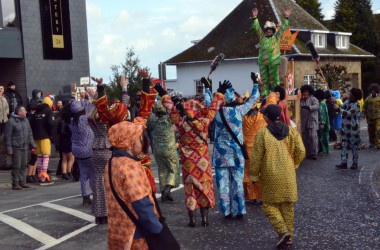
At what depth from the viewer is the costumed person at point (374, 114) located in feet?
54.8

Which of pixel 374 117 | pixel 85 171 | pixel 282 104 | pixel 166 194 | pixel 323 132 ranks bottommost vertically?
pixel 166 194

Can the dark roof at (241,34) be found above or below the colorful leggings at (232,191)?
above

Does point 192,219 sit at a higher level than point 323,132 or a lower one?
lower

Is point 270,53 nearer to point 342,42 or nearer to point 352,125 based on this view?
point 352,125

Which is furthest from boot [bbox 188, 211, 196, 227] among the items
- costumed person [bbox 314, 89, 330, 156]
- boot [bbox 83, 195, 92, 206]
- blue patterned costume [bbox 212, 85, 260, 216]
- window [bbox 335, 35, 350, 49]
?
window [bbox 335, 35, 350, 49]

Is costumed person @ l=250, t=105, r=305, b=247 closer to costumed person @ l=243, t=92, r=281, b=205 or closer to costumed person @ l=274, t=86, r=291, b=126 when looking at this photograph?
costumed person @ l=243, t=92, r=281, b=205

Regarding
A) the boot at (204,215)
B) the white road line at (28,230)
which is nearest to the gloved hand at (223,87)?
the boot at (204,215)

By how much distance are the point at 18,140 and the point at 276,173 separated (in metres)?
7.44

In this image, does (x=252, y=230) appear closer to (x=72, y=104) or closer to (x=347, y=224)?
(x=347, y=224)

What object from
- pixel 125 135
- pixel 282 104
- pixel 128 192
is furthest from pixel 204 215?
pixel 282 104

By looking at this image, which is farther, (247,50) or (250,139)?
(247,50)

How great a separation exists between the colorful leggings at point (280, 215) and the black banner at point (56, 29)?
15806 millimetres

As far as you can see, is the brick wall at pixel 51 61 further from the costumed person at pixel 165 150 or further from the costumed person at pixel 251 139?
A: the costumed person at pixel 251 139

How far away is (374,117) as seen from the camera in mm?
16797
